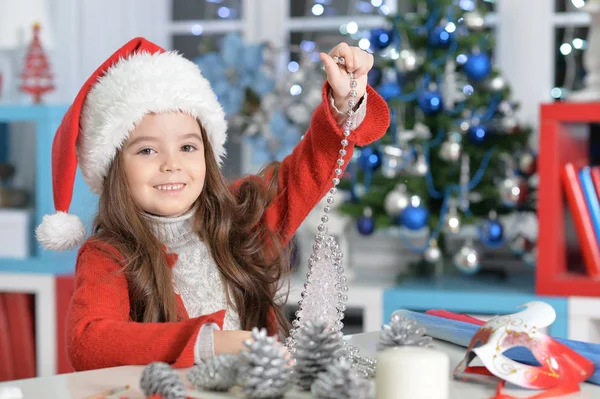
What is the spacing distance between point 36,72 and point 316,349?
214cm

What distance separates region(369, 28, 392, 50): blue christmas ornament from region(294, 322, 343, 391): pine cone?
1.66 meters

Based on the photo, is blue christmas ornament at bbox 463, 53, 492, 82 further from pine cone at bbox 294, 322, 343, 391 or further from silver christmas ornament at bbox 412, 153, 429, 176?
pine cone at bbox 294, 322, 343, 391

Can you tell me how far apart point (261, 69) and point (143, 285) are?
1.46 metres

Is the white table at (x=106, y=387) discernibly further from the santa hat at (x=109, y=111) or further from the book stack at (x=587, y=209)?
the book stack at (x=587, y=209)

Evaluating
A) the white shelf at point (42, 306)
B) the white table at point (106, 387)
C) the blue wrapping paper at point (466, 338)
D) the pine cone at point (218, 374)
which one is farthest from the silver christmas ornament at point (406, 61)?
the pine cone at point (218, 374)

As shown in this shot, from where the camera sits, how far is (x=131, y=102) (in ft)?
4.48

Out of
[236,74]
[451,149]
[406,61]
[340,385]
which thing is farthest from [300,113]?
[340,385]

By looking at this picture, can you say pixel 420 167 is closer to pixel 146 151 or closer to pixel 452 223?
pixel 452 223

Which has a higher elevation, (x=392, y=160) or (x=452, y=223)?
(x=392, y=160)

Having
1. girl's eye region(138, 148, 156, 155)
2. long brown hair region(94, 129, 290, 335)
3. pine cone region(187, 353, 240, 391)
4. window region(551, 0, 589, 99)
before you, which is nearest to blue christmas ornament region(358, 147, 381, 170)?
window region(551, 0, 589, 99)

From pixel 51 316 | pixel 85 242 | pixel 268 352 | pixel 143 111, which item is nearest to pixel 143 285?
pixel 85 242

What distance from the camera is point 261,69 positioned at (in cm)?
265

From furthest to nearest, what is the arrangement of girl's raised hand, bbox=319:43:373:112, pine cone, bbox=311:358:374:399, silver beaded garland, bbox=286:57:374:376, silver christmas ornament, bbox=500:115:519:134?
silver christmas ornament, bbox=500:115:519:134 < girl's raised hand, bbox=319:43:373:112 < silver beaded garland, bbox=286:57:374:376 < pine cone, bbox=311:358:374:399

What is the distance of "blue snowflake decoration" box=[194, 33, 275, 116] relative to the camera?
104 inches
